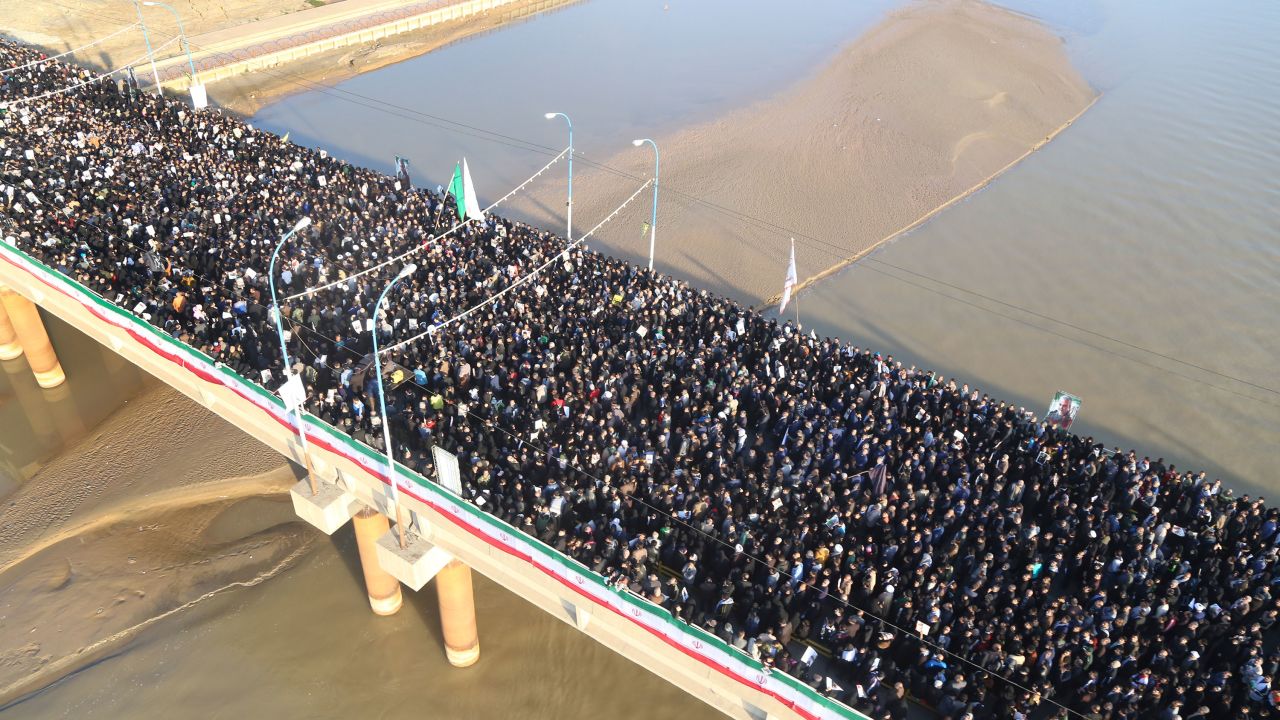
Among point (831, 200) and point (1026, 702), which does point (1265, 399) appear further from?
point (1026, 702)

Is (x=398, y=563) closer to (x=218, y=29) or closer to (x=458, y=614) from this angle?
(x=458, y=614)

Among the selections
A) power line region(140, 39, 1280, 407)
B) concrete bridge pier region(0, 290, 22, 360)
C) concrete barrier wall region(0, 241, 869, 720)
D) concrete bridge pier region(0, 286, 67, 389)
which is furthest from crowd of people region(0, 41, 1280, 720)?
power line region(140, 39, 1280, 407)

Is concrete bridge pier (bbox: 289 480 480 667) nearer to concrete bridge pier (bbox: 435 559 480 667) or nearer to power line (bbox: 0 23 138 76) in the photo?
concrete bridge pier (bbox: 435 559 480 667)

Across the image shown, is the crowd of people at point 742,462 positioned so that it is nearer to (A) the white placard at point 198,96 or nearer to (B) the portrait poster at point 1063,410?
(B) the portrait poster at point 1063,410

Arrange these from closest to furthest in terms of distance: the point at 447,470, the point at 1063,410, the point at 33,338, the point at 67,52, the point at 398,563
→ the point at 447,470 < the point at 398,563 < the point at 1063,410 < the point at 33,338 < the point at 67,52

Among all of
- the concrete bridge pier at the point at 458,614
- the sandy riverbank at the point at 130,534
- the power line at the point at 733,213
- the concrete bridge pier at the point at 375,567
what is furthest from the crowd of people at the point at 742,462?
the power line at the point at 733,213

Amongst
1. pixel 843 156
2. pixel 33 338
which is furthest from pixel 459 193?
pixel 843 156
